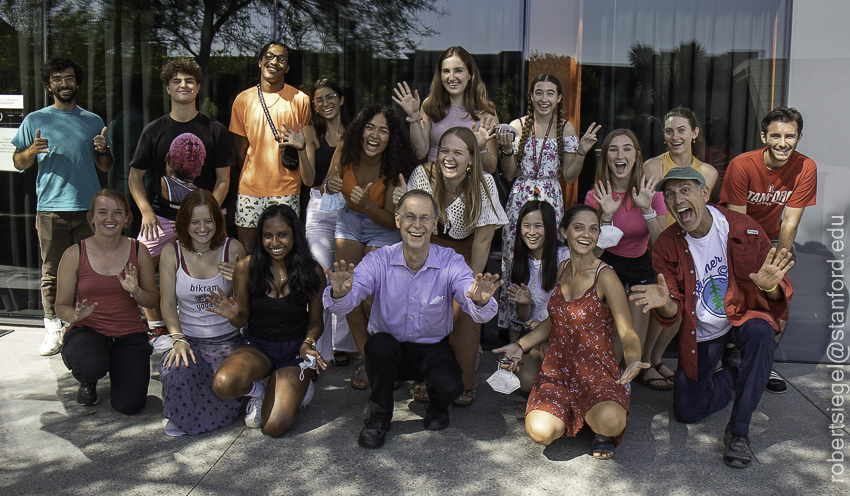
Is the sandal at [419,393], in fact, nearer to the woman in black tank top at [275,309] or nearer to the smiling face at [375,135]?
the woman in black tank top at [275,309]

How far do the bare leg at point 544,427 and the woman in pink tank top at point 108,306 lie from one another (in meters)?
2.22

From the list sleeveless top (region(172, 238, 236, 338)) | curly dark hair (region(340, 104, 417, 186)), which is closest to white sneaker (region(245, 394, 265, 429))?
sleeveless top (region(172, 238, 236, 338))

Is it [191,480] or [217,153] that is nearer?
[191,480]

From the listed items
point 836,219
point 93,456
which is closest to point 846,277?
point 836,219

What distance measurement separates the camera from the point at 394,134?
4.16 m

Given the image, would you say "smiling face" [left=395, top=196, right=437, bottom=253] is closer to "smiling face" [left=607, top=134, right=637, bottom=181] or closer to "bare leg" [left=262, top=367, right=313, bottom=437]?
"bare leg" [left=262, top=367, right=313, bottom=437]

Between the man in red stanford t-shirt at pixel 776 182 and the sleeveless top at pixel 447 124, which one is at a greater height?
the sleeveless top at pixel 447 124

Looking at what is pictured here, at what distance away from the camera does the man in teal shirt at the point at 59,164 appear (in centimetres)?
476

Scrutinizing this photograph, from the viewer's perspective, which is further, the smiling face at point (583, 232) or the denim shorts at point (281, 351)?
the denim shorts at point (281, 351)

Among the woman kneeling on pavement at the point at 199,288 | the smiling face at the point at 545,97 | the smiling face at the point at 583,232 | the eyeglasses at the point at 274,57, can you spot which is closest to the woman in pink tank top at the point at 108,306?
the woman kneeling on pavement at the point at 199,288

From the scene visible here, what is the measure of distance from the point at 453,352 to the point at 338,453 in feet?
2.78

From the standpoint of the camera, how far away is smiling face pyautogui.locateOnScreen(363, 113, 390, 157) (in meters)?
4.11

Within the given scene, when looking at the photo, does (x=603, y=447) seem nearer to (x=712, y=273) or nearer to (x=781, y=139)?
(x=712, y=273)

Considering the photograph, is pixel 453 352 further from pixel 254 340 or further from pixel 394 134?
pixel 394 134
